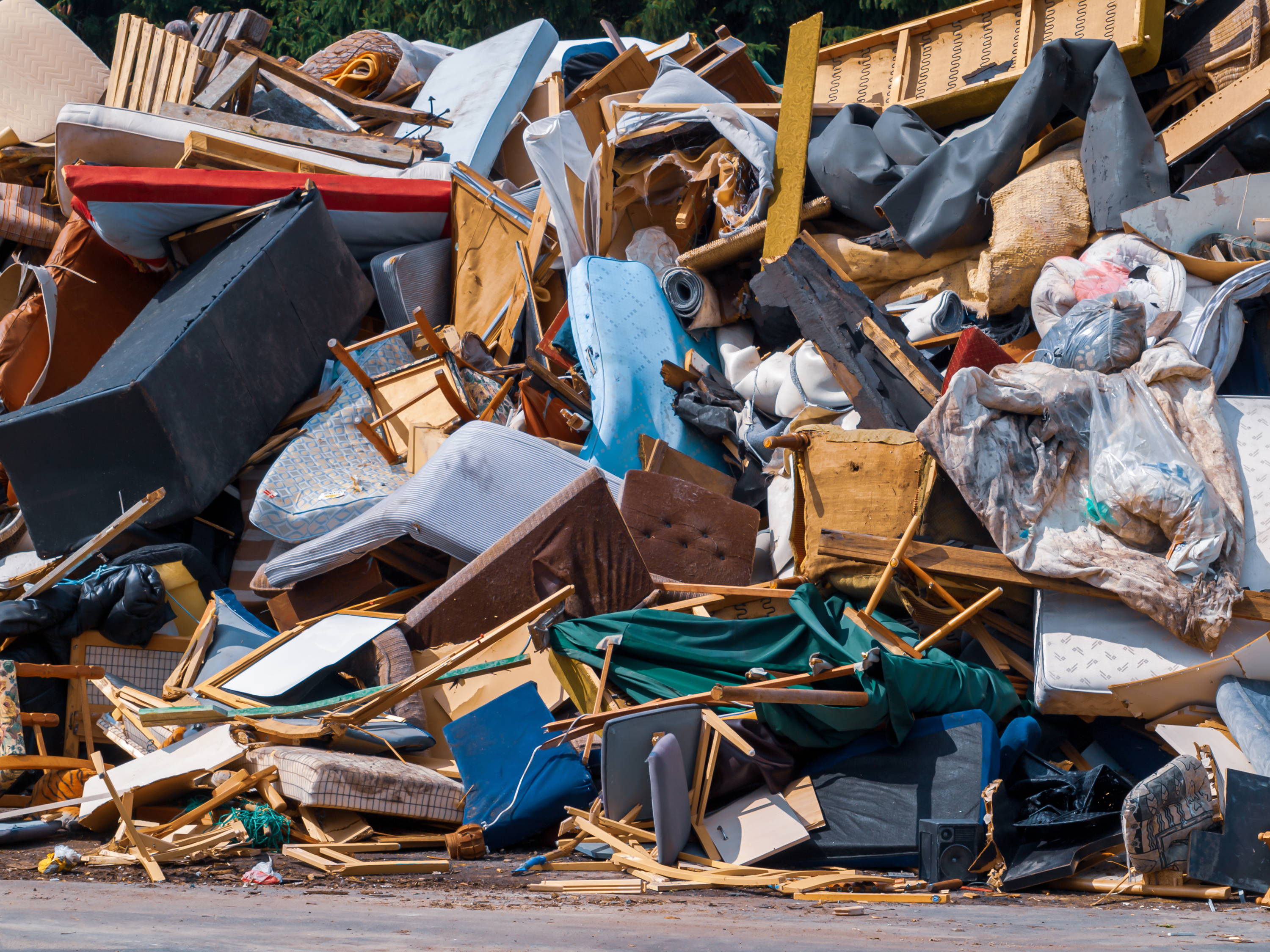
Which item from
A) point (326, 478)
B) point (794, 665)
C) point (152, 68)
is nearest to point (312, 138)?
point (152, 68)

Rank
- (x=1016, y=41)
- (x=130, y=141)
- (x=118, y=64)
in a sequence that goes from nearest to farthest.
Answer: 1. (x=1016, y=41)
2. (x=130, y=141)
3. (x=118, y=64)

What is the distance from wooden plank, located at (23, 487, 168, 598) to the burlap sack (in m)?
4.35

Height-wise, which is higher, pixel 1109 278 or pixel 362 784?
pixel 1109 278

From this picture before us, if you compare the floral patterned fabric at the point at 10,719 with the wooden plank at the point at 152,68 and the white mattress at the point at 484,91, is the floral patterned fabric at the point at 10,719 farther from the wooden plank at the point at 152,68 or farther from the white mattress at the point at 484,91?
the wooden plank at the point at 152,68

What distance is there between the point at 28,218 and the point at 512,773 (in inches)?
235

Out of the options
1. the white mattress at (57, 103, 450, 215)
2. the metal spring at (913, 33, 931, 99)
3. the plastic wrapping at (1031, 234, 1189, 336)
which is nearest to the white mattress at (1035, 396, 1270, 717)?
the plastic wrapping at (1031, 234, 1189, 336)

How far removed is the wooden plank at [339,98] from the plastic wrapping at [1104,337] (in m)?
5.27

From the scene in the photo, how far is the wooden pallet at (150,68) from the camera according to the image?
27.0 feet

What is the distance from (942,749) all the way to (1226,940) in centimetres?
174

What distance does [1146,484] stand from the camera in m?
4.20

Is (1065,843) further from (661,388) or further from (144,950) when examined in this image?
(661,388)

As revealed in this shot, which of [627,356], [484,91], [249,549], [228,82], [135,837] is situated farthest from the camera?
[484,91]

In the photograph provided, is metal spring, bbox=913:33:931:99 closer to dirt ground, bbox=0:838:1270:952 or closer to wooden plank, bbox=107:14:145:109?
dirt ground, bbox=0:838:1270:952

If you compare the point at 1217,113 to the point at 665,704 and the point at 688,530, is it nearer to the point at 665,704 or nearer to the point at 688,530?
the point at 688,530
